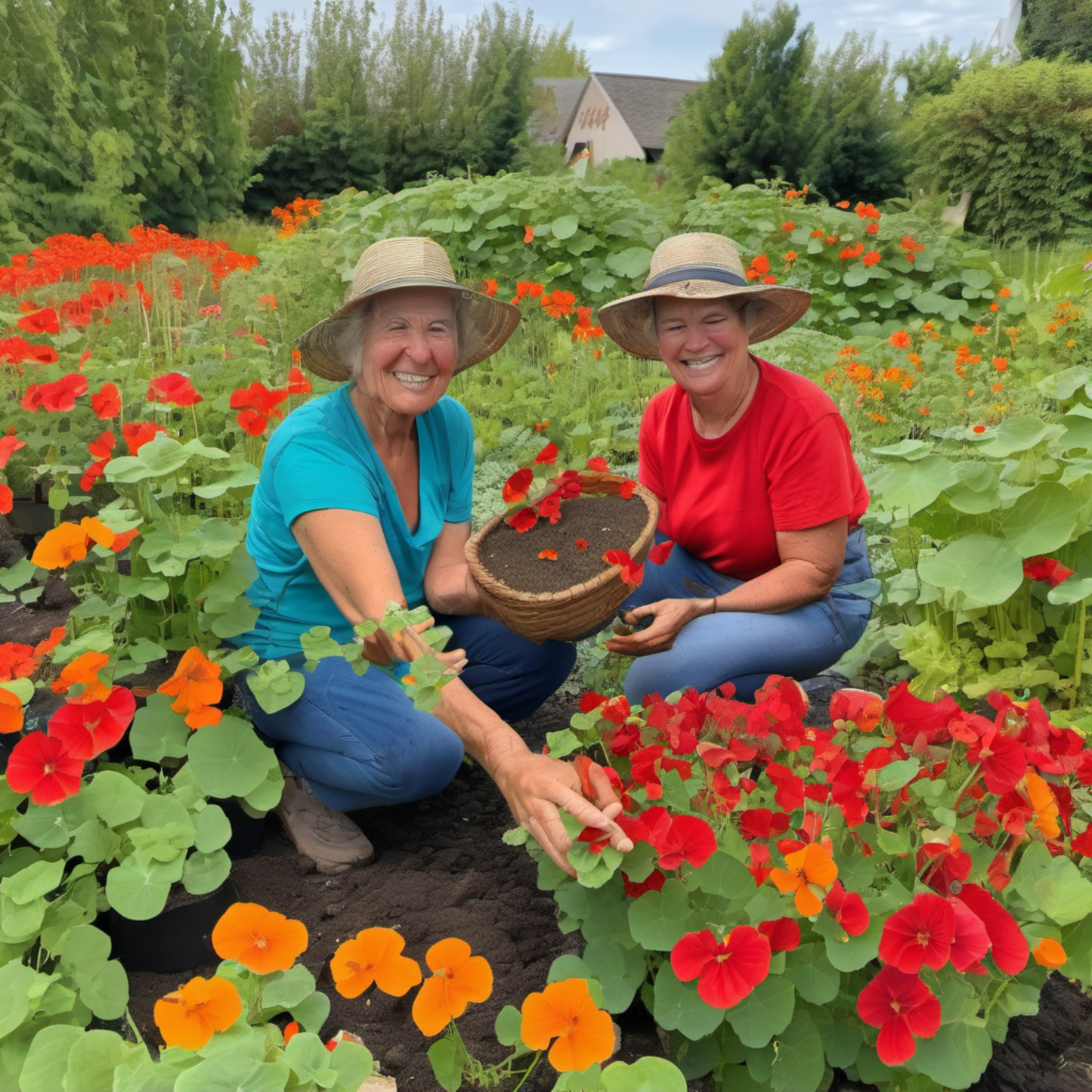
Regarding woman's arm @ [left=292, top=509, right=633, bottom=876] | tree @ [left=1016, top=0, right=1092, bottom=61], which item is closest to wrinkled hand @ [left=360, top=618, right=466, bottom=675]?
woman's arm @ [left=292, top=509, right=633, bottom=876]

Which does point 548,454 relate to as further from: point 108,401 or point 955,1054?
point 955,1054

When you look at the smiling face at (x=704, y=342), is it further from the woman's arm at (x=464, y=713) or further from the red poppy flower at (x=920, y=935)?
the red poppy flower at (x=920, y=935)

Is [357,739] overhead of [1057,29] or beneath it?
beneath

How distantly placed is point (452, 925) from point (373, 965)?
23.4 inches

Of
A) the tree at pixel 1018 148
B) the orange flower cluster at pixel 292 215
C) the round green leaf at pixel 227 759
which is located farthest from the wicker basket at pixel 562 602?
the tree at pixel 1018 148

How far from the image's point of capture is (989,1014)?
121cm

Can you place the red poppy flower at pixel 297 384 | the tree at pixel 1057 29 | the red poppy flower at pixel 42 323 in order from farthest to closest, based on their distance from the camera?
the tree at pixel 1057 29 < the red poppy flower at pixel 297 384 < the red poppy flower at pixel 42 323

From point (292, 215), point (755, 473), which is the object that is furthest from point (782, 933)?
point (292, 215)

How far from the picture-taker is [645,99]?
36.0 meters

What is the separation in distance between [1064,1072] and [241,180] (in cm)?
1602

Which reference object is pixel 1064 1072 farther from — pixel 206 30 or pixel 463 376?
pixel 206 30

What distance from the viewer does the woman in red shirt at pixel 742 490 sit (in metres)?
2.13

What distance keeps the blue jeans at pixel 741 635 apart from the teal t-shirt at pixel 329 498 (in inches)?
22.0

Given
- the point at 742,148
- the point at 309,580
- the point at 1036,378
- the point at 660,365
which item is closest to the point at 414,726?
the point at 309,580
